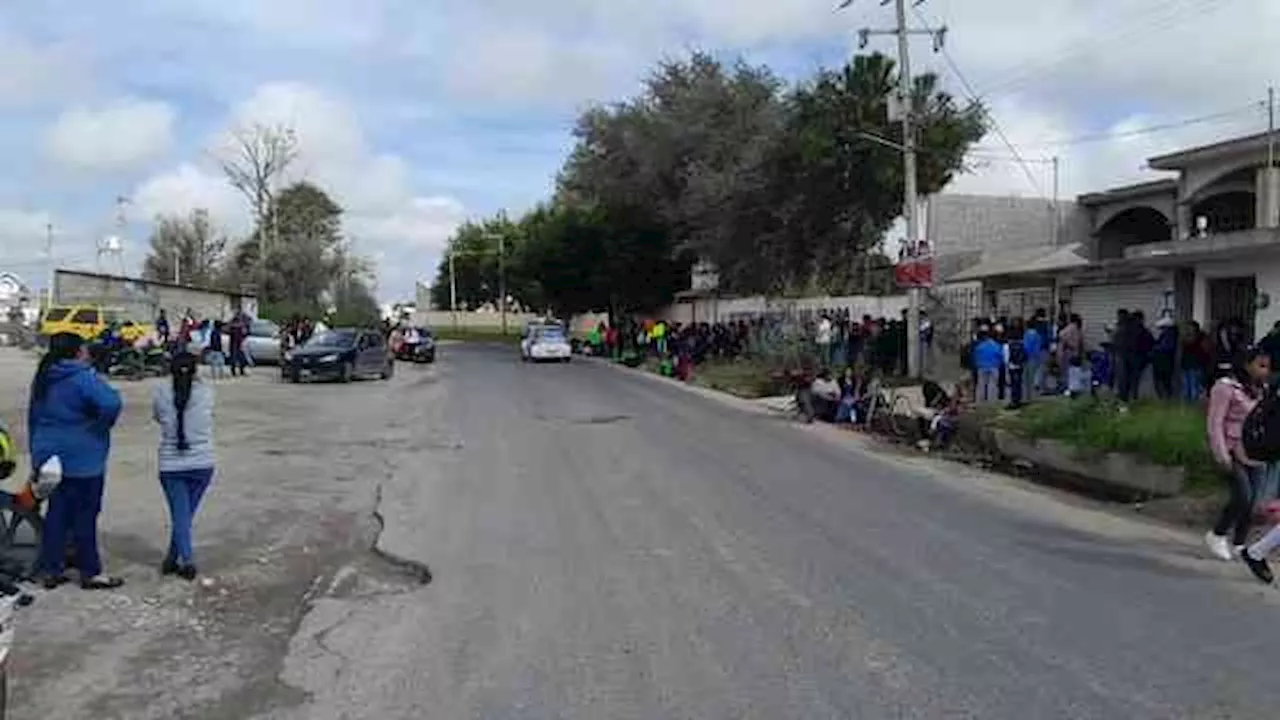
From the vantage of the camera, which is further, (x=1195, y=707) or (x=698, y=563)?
(x=698, y=563)

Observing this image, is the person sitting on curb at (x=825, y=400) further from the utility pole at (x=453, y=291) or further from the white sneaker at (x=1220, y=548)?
the utility pole at (x=453, y=291)

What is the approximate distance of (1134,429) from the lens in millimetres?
17078

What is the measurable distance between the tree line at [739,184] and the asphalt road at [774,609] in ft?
72.2

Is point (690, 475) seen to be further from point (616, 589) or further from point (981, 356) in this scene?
point (981, 356)

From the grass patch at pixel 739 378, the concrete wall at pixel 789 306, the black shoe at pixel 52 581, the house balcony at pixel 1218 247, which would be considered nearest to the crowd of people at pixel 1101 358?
the house balcony at pixel 1218 247

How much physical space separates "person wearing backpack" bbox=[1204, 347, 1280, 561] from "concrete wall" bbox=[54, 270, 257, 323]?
159ft

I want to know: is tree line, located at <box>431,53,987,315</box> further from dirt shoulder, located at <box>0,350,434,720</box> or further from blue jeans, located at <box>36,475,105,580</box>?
blue jeans, located at <box>36,475,105,580</box>

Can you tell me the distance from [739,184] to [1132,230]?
14.4 m

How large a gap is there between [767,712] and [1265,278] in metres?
19.2

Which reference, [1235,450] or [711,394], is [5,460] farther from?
[711,394]

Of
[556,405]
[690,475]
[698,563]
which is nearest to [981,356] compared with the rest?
[556,405]

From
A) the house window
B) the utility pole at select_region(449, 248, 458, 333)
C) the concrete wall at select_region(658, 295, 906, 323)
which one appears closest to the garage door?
the concrete wall at select_region(658, 295, 906, 323)

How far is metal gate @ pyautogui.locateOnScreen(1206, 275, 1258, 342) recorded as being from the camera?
23531mm

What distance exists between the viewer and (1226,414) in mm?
11461
